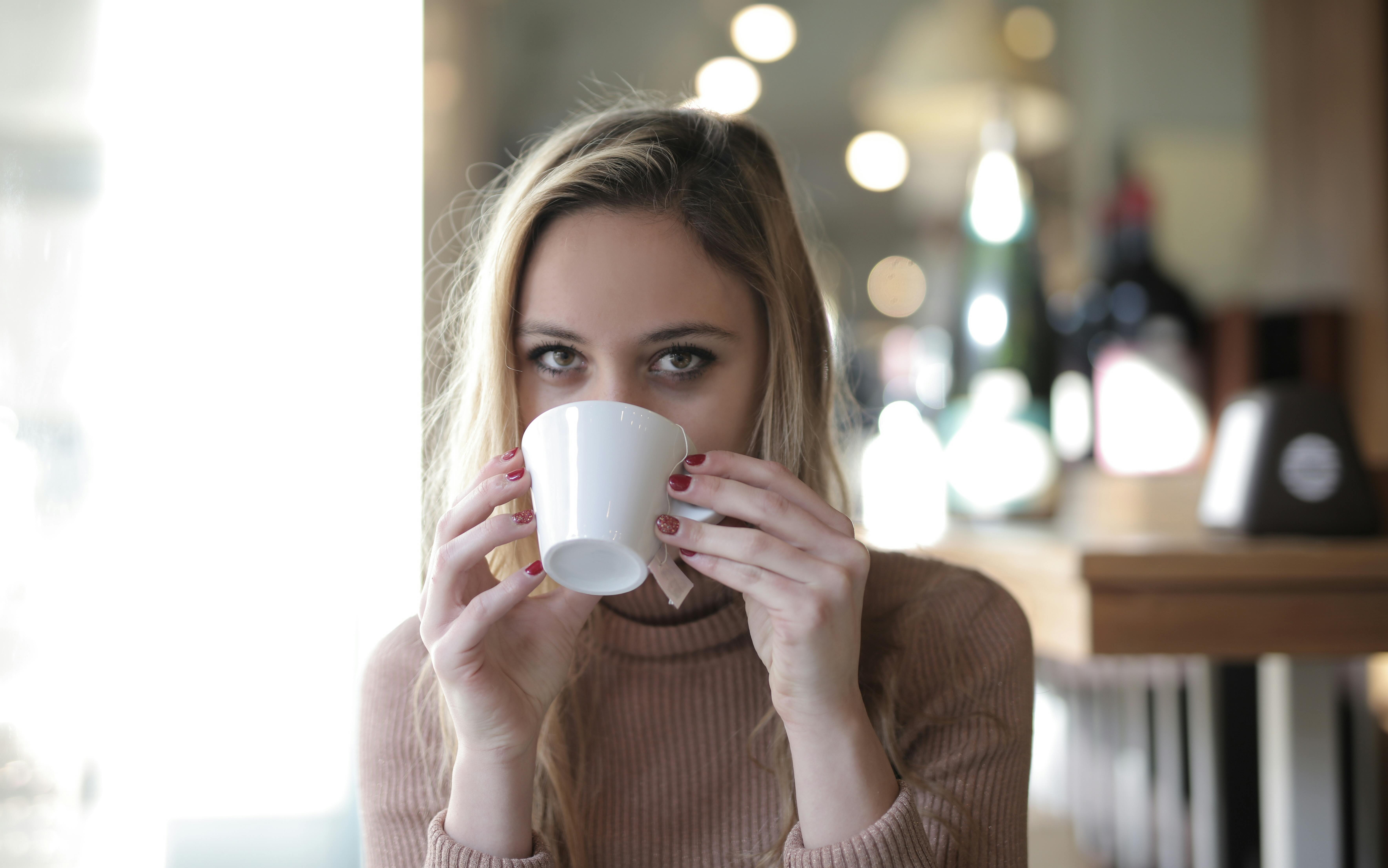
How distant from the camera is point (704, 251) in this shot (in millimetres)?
919

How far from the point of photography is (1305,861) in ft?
4.56

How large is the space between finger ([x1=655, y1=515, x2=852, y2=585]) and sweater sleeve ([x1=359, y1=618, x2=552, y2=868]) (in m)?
0.34

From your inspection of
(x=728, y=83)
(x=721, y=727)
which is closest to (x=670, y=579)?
(x=721, y=727)

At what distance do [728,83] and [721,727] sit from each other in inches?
109

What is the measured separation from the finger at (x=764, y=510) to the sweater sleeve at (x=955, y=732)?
0.69ft

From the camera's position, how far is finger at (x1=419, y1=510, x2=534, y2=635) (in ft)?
2.38

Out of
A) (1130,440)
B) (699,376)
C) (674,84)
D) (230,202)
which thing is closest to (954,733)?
(699,376)

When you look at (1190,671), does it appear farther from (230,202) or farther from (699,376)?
(230,202)

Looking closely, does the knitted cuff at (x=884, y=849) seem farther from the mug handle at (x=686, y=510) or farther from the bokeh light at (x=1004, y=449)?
the bokeh light at (x=1004, y=449)

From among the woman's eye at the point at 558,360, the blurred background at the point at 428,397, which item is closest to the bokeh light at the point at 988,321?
the blurred background at the point at 428,397

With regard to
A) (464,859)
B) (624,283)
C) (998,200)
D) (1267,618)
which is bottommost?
(464,859)

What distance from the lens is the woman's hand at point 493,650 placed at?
2.40 ft

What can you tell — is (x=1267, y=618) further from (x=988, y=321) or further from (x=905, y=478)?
(x=905, y=478)

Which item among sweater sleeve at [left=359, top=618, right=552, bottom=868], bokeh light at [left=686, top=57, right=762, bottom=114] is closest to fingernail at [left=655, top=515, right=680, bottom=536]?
sweater sleeve at [left=359, top=618, right=552, bottom=868]
